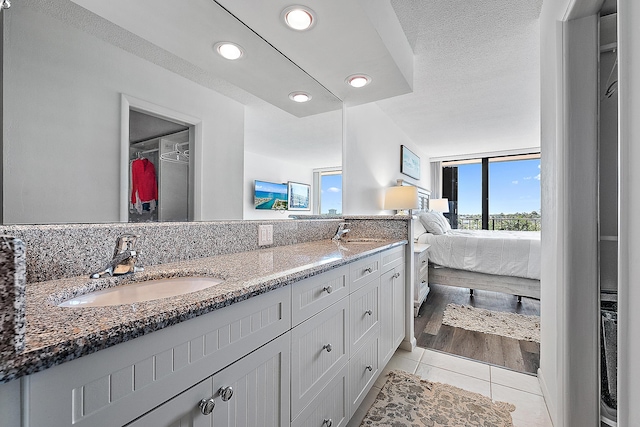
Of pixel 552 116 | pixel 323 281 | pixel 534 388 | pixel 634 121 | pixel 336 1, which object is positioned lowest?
pixel 534 388

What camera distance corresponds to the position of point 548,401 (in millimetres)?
1611

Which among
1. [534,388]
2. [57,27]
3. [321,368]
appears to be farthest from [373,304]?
[57,27]

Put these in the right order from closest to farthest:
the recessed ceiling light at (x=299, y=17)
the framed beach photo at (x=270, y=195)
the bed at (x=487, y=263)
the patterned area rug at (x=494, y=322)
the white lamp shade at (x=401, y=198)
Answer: the recessed ceiling light at (x=299, y=17) → the framed beach photo at (x=270, y=195) → the patterned area rug at (x=494, y=322) → the bed at (x=487, y=263) → the white lamp shade at (x=401, y=198)

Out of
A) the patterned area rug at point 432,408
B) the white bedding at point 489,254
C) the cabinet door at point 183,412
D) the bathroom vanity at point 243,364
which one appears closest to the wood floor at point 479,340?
the white bedding at point 489,254

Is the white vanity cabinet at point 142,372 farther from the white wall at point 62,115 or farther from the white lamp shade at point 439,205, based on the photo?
the white lamp shade at point 439,205

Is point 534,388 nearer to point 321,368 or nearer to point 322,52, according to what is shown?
point 321,368

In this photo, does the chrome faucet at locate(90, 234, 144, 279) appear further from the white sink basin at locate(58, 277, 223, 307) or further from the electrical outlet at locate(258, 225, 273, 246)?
the electrical outlet at locate(258, 225, 273, 246)

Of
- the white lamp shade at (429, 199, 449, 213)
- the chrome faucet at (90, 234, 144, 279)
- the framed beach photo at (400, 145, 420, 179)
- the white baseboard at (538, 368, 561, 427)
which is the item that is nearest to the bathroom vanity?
the chrome faucet at (90, 234, 144, 279)

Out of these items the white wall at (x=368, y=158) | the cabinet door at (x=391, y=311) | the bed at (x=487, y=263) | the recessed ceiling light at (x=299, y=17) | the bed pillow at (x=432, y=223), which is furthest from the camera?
the bed pillow at (x=432, y=223)

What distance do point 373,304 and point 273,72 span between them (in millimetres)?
1504

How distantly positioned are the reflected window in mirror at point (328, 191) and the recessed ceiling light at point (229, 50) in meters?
0.91

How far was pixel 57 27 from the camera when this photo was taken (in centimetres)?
88

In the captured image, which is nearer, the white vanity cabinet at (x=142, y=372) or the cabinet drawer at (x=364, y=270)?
the white vanity cabinet at (x=142, y=372)

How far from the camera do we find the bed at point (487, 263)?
3215 mm
